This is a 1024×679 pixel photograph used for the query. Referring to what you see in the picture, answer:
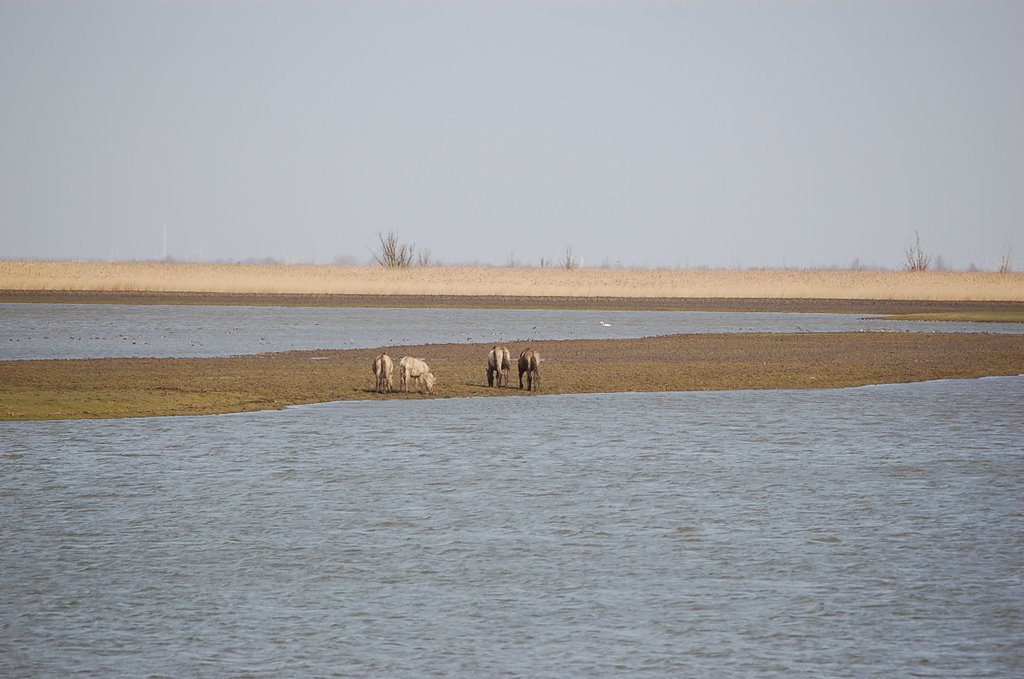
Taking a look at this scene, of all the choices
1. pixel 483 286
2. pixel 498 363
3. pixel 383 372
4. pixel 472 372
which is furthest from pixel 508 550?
pixel 483 286

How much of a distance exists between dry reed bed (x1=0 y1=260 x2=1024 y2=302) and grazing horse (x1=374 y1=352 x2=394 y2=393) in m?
52.9

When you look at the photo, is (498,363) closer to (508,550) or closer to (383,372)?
(383,372)

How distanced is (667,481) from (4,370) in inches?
684

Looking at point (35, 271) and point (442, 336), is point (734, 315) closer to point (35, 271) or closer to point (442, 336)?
point (442, 336)

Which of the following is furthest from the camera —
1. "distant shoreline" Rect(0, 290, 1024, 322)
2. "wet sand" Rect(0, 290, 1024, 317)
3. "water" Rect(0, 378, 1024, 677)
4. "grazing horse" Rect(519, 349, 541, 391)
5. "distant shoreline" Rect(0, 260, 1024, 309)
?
"distant shoreline" Rect(0, 260, 1024, 309)

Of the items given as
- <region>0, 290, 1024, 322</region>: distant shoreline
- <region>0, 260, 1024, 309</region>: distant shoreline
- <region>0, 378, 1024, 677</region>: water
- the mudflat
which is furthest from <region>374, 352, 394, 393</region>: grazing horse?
<region>0, 260, 1024, 309</region>: distant shoreline

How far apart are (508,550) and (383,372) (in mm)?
13461

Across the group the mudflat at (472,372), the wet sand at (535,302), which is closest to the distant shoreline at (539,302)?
the wet sand at (535,302)

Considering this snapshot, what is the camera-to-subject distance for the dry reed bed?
79.6 m

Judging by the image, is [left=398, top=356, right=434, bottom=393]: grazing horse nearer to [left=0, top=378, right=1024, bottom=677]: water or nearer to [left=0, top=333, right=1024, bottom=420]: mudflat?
[left=0, top=333, right=1024, bottom=420]: mudflat

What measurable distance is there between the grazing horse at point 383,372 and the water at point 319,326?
32.3 feet

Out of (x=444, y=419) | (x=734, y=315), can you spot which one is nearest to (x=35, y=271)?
(x=734, y=315)

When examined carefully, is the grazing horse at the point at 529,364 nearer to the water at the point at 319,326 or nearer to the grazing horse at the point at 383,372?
the grazing horse at the point at 383,372

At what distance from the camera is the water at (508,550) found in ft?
31.0
